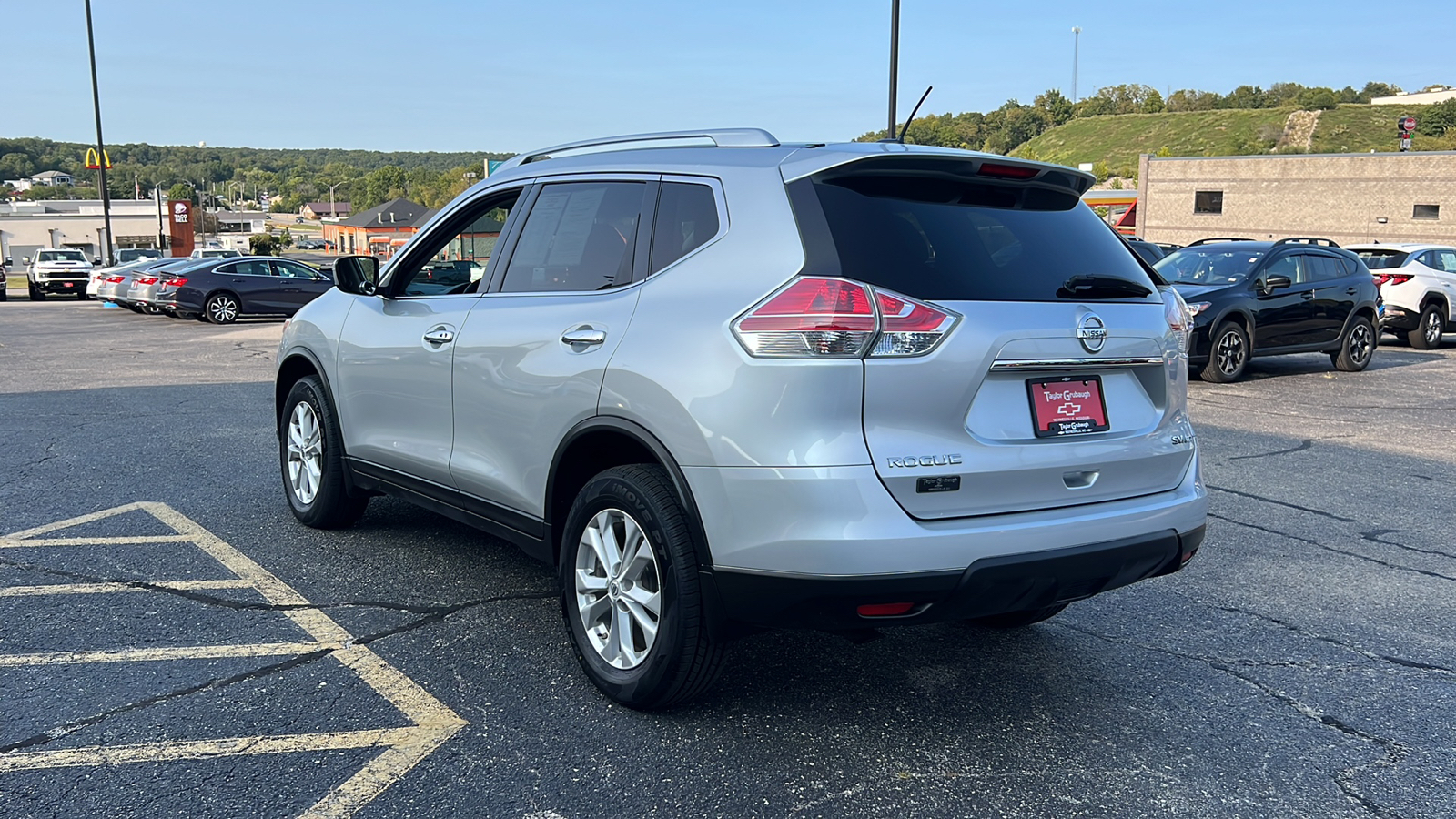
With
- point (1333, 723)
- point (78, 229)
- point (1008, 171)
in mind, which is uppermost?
point (78, 229)

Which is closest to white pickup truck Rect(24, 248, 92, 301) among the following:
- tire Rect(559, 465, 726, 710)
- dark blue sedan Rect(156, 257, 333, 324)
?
dark blue sedan Rect(156, 257, 333, 324)

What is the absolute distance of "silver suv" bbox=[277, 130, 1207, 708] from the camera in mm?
3104

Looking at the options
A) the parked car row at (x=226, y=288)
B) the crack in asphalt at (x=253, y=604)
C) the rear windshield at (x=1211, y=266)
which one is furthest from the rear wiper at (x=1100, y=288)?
the parked car row at (x=226, y=288)

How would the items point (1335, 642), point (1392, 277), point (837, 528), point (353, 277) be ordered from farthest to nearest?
point (1392, 277), point (353, 277), point (1335, 642), point (837, 528)

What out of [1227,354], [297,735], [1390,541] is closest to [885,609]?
[297,735]

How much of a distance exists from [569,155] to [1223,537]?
4.01m

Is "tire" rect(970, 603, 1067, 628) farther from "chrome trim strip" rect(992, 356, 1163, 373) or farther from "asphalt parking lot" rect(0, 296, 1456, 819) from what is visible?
"chrome trim strip" rect(992, 356, 1163, 373)

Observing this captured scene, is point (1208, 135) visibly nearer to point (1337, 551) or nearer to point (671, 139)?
point (1337, 551)

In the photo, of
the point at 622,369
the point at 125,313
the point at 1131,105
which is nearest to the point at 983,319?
the point at 622,369

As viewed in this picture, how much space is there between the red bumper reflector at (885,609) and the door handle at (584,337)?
4.09 ft

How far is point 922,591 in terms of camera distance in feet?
10.2

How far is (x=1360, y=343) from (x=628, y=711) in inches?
549

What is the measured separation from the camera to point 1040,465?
10.8 ft

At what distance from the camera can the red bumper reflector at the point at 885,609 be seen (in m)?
3.13
